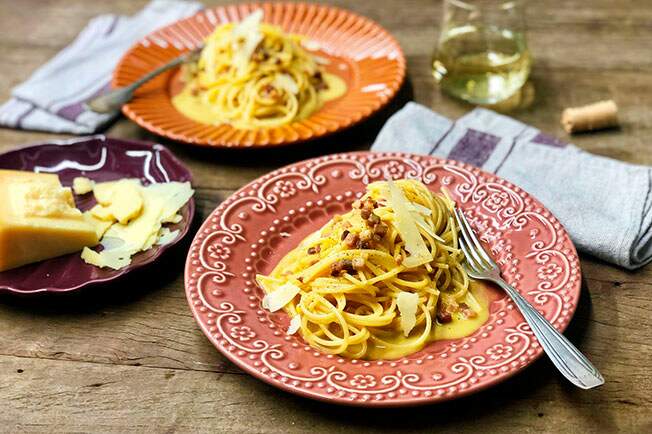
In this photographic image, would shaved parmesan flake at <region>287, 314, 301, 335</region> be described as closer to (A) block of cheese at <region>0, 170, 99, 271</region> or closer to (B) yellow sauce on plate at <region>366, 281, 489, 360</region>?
(B) yellow sauce on plate at <region>366, 281, 489, 360</region>

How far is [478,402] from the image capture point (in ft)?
6.00

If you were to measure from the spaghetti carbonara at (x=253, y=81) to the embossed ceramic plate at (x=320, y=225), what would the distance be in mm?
538

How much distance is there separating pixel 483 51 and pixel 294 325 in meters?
1.48

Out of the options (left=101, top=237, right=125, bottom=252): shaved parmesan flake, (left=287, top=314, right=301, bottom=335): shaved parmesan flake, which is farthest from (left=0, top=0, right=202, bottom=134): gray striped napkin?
(left=287, top=314, right=301, bottom=335): shaved parmesan flake

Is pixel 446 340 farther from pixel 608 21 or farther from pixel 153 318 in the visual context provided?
pixel 608 21

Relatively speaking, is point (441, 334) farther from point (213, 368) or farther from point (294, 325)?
point (213, 368)

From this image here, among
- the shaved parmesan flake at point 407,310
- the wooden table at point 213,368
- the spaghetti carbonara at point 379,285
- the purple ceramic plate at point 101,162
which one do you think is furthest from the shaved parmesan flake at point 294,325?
the purple ceramic plate at point 101,162

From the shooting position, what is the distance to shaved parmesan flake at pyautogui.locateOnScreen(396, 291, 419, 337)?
1891 millimetres

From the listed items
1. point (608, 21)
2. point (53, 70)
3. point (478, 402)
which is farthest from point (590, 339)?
point (53, 70)

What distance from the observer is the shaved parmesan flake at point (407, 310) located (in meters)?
1.89

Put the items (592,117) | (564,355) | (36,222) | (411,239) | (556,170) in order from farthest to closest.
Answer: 1. (592,117)
2. (556,170)
3. (36,222)
4. (411,239)
5. (564,355)

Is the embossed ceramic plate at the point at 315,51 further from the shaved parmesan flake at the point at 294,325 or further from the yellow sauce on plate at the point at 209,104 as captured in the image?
the shaved parmesan flake at the point at 294,325

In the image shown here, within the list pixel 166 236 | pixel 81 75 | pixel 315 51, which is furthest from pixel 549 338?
pixel 81 75

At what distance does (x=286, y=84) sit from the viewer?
2943mm
